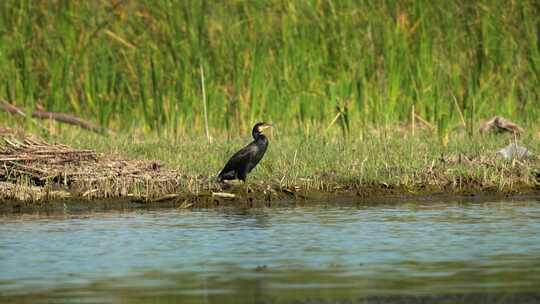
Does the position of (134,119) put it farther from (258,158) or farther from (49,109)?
(258,158)

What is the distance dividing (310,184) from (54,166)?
221cm

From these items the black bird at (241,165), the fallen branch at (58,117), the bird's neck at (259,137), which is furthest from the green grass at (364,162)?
the fallen branch at (58,117)

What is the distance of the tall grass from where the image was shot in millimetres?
15148

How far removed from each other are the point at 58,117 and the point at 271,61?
105 inches

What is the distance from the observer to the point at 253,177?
37.5 ft

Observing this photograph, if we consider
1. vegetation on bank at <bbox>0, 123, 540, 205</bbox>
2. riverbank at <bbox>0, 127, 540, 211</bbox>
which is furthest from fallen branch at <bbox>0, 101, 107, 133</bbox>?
riverbank at <bbox>0, 127, 540, 211</bbox>

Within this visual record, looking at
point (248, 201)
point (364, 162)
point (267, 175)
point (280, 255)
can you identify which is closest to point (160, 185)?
point (248, 201)

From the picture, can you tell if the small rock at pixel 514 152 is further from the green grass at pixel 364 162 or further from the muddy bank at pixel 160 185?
the muddy bank at pixel 160 185

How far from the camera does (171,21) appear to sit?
51.0 ft

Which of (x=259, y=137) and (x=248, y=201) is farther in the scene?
(x=259, y=137)

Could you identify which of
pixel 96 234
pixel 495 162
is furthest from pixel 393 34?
pixel 96 234

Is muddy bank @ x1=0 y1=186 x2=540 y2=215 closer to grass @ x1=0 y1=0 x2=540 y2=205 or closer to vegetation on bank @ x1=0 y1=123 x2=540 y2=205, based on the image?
vegetation on bank @ x1=0 y1=123 x2=540 y2=205

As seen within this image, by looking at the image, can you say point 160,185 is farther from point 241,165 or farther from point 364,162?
point 364,162

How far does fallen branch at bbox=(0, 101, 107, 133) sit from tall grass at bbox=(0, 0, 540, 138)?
226 millimetres
